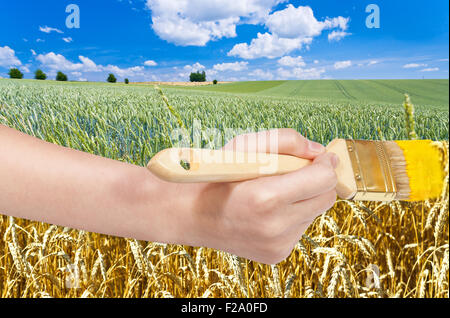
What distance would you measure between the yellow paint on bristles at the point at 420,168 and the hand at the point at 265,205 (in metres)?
0.13

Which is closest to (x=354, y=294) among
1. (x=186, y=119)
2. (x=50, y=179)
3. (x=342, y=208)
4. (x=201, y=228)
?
(x=342, y=208)

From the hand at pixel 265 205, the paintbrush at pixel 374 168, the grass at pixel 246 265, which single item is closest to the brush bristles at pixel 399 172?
the paintbrush at pixel 374 168

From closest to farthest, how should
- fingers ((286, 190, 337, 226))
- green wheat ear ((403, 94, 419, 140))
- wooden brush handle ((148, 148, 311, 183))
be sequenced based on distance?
1. wooden brush handle ((148, 148, 311, 183))
2. fingers ((286, 190, 337, 226))
3. green wheat ear ((403, 94, 419, 140))

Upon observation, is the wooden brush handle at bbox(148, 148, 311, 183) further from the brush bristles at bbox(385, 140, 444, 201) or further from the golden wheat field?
the golden wheat field

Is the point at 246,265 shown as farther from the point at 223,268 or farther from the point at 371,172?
the point at 371,172

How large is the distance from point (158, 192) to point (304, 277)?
2.16ft

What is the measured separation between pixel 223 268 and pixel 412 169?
1.78ft

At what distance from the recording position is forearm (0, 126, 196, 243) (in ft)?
1.37

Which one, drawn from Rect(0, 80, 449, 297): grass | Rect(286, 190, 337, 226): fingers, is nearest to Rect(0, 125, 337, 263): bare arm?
Rect(286, 190, 337, 226): fingers

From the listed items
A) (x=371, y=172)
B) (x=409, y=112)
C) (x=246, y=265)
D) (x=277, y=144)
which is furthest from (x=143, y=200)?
(x=409, y=112)

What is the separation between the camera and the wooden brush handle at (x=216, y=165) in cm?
30

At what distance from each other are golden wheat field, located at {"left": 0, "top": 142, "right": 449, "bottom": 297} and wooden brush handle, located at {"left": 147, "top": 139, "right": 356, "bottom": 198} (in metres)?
0.41

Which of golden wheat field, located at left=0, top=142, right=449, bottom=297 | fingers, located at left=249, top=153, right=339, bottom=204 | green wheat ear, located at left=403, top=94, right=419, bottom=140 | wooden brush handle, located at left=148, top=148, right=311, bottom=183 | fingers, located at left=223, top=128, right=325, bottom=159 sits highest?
green wheat ear, located at left=403, top=94, right=419, bottom=140

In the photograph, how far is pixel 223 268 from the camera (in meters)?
0.91
